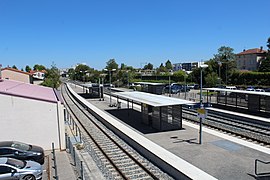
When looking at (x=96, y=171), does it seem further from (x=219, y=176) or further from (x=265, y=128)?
(x=265, y=128)

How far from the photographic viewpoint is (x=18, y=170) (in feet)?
35.5

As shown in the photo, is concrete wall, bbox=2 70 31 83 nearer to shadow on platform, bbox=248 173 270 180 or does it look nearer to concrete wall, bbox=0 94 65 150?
concrete wall, bbox=0 94 65 150

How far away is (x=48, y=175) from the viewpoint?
1184 cm

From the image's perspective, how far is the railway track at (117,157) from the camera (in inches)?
479

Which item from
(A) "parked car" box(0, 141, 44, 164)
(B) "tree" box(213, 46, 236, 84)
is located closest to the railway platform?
(A) "parked car" box(0, 141, 44, 164)

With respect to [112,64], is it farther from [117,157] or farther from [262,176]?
[262,176]

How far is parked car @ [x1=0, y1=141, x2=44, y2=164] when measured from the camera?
12836 millimetres

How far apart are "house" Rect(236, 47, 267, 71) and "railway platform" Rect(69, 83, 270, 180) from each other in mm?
87301

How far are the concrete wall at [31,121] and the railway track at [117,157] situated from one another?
→ 9.50ft

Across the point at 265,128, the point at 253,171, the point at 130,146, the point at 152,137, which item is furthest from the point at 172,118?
the point at 253,171

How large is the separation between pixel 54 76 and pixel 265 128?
206ft

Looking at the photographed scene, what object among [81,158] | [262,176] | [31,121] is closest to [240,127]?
[262,176]

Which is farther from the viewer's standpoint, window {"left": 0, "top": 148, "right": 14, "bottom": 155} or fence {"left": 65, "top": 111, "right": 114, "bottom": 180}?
window {"left": 0, "top": 148, "right": 14, "bottom": 155}

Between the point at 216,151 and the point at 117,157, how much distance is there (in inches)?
223
